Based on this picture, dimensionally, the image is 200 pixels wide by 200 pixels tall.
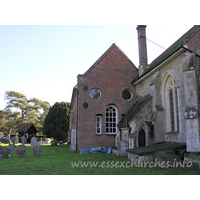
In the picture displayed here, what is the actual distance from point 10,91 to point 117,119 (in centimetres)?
4079

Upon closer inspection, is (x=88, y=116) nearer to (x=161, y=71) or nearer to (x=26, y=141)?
(x=161, y=71)

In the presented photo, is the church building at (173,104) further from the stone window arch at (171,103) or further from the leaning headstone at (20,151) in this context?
the leaning headstone at (20,151)

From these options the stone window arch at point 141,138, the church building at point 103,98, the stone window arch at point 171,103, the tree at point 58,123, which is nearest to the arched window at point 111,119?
the church building at point 103,98

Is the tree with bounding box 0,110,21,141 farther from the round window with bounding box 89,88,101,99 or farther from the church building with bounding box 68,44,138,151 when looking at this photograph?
the round window with bounding box 89,88,101,99

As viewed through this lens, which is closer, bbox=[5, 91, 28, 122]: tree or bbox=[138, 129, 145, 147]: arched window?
bbox=[138, 129, 145, 147]: arched window

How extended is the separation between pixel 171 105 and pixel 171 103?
0.15 metres

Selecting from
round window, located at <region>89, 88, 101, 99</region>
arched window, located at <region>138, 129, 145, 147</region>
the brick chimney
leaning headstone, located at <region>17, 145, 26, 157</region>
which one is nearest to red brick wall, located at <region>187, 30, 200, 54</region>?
arched window, located at <region>138, 129, 145, 147</region>

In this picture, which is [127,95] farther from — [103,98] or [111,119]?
[111,119]

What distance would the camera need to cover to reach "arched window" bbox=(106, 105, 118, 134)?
18.3 metres

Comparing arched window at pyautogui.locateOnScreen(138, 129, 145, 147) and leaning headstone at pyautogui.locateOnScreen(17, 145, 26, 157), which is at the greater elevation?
arched window at pyautogui.locateOnScreen(138, 129, 145, 147)

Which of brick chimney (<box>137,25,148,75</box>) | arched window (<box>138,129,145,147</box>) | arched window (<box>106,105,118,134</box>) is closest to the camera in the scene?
arched window (<box>138,129,145,147</box>)

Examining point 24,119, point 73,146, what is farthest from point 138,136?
point 24,119

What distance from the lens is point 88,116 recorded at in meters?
17.8

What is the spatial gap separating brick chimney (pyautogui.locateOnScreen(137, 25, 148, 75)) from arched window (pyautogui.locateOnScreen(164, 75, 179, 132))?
5939mm
